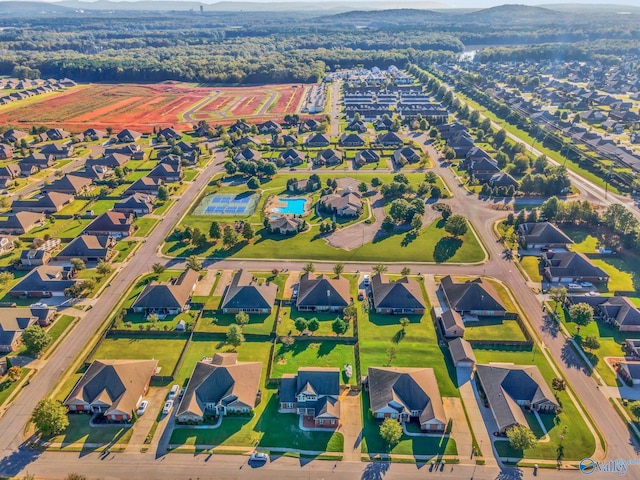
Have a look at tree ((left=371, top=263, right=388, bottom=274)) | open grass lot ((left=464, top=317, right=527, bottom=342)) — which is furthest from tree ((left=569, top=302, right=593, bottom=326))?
tree ((left=371, top=263, right=388, bottom=274))

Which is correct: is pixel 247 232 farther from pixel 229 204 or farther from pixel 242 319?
pixel 242 319

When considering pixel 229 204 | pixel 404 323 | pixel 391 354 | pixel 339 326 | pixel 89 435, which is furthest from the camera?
pixel 229 204

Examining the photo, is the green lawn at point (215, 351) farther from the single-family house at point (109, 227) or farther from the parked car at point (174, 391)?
the single-family house at point (109, 227)

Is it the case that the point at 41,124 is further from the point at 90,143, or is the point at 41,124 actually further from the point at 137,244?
the point at 137,244

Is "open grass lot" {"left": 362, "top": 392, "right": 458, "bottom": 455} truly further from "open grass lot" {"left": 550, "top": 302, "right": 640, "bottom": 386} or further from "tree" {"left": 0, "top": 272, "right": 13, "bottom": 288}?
"tree" {"left": 0, "top": 272, "right": 13, "bottom": 288}

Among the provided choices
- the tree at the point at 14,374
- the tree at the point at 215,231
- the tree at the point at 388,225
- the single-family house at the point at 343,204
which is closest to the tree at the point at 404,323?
→ the tree at the point at 388,225

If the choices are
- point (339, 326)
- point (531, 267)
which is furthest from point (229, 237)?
point (531, 267)
